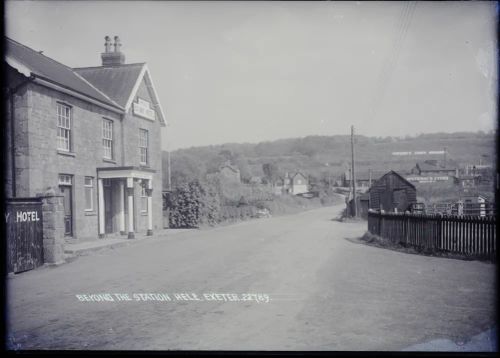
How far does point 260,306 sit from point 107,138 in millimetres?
15209

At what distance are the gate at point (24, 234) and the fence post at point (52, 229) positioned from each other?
4.7 inches

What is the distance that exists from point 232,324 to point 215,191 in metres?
23.8

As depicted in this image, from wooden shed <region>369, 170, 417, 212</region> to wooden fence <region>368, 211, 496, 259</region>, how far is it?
19.6 meters

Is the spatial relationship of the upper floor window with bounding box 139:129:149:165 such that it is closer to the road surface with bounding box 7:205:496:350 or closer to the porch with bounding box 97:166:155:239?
the porch with bounding box 97:166:155:239

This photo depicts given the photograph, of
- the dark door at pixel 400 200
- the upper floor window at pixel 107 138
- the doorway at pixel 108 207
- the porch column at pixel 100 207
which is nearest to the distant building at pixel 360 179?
the dark door at pixel 400 200

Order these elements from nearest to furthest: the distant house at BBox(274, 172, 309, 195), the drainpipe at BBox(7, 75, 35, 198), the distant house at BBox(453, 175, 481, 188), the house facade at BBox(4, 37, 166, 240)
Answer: the drainpipe at BBox(7, 75, 35, 198) < the house facade at BBox(4, 37, 166, 240) < the distant house at BBox(453, 175, 481, 188) < the distant house at BBox(274, 172, 309, 195)

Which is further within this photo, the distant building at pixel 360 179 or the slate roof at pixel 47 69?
the distant building at pixel 360 179

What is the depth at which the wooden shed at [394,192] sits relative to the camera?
112 ft

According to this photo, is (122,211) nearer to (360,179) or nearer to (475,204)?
(475,204)

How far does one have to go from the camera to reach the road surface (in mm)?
4988

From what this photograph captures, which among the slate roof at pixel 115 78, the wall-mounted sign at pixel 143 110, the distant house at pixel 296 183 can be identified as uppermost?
the slate roof at pixel 115 78

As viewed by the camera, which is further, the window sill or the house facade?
the window sill

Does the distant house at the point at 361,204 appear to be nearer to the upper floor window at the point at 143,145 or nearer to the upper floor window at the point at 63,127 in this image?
the upper floor window at the point at 143,145

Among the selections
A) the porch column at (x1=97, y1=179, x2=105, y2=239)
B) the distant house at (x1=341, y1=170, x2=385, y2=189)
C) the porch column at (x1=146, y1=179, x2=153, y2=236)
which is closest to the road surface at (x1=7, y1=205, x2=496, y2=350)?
the porch column at (x1=97, y1=179, x2=105, y2=239)
